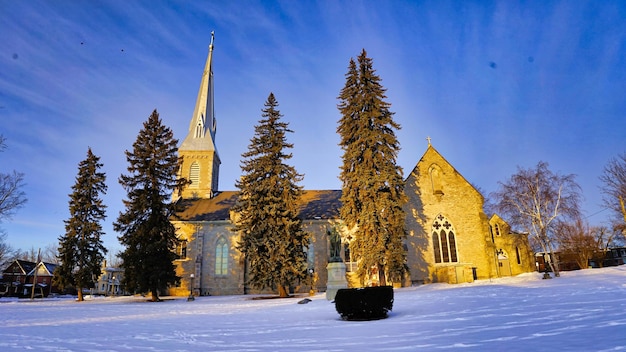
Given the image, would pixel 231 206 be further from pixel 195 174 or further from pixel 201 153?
pixel 201 153

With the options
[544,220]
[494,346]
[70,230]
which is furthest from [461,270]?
[70,230]

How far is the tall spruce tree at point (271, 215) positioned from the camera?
82.6ft

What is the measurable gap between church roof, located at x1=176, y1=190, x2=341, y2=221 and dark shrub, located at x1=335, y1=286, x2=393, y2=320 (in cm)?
2046

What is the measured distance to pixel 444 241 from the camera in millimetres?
28406

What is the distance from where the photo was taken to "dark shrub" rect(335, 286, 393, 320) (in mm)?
10953

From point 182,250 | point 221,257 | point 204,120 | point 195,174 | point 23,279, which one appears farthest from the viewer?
point 23,279

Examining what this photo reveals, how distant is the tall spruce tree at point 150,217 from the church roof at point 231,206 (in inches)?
181

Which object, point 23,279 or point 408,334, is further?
point 23,279

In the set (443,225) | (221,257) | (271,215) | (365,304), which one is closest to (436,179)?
(443,225)

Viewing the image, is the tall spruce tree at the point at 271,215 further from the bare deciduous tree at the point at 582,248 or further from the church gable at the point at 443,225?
the bare deciduous tree at the point at 582,248

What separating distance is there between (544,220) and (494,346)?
2695 cm

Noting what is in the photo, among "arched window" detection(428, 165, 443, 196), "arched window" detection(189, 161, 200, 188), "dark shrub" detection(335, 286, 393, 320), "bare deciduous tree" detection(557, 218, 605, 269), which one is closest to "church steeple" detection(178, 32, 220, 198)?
"arched window" detection(189, 161, 200, 188)

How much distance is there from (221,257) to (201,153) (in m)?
13.5

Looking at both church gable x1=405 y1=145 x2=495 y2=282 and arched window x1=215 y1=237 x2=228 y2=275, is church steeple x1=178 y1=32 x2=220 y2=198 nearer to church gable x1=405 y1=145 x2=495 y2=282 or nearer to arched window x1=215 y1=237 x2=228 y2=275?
arched window x1=215 y1=237 x2=228 y2=275
